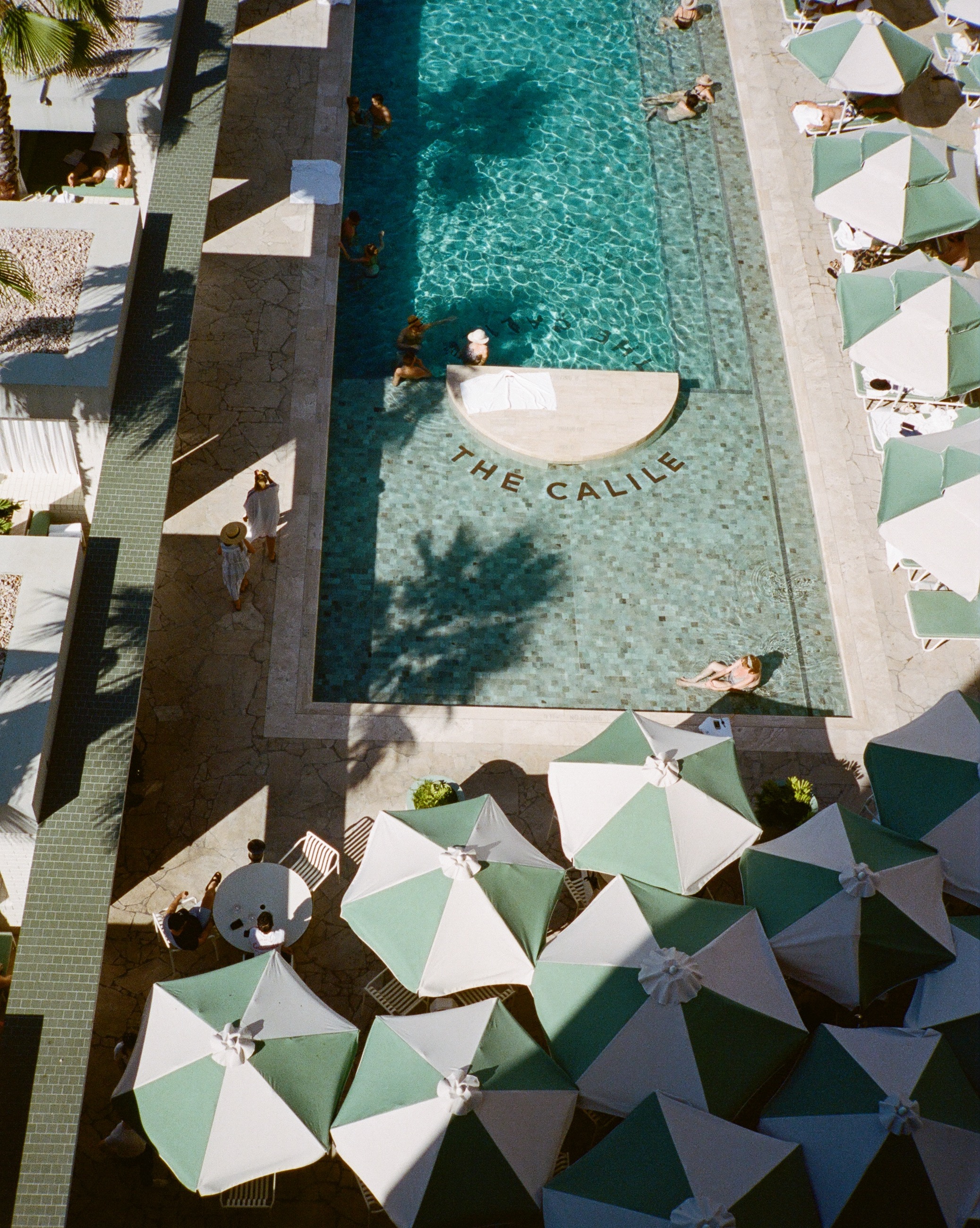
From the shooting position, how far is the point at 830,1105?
937cm

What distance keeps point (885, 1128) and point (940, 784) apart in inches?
163

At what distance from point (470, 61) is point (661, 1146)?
65.2 ft

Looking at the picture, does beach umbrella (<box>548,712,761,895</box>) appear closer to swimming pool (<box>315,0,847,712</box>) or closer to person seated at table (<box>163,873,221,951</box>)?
swimming pool (<box>315,0,847,712</box>)

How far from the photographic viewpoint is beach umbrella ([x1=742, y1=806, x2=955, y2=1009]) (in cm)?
1051

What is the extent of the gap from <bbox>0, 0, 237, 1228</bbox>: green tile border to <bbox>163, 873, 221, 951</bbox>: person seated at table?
43.4 inches

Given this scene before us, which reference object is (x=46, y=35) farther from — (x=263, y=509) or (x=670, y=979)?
(x=670, y=979)

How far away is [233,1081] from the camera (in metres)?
9.15

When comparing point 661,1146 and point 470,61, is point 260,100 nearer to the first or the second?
point 470,61

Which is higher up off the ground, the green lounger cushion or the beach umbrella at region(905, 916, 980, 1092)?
the green lounger cushion

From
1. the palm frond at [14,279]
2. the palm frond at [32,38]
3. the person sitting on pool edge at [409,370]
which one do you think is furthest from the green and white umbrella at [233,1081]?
the palm frond at [32,38]

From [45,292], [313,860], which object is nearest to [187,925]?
[313,860]

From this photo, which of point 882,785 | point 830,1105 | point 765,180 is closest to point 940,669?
point 882,785

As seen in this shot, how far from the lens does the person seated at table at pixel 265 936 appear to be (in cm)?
1108

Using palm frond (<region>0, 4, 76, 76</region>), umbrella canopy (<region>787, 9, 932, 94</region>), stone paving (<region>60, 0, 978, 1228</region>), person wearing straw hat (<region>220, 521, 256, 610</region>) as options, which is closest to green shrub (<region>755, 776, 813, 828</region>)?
stone paving (<region>60, 0, 978, 1228</region>)
